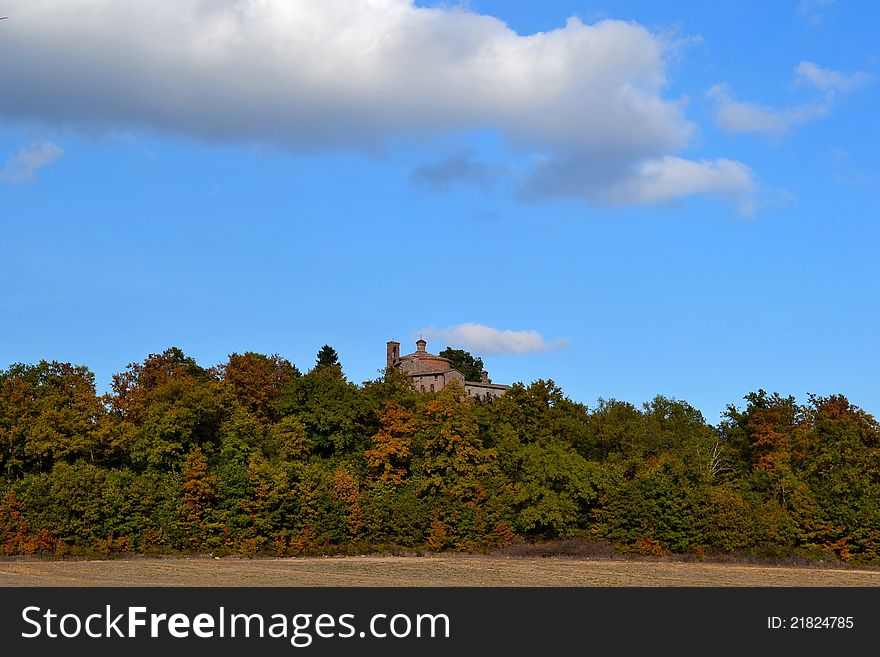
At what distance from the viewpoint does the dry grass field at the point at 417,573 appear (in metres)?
49.9

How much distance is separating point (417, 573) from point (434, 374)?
95698 millimetres

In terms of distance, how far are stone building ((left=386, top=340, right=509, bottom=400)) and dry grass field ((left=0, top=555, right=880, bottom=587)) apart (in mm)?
80166

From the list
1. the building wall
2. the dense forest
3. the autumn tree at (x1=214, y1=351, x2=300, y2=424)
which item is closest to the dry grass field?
the dense forest

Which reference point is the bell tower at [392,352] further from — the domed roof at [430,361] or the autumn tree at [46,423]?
the autumn tree at [46,423]

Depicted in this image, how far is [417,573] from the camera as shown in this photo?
186ft

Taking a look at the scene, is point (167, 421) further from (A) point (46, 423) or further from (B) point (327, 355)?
(B) point (327, 355)

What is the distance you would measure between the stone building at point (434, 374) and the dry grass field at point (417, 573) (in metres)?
80.2

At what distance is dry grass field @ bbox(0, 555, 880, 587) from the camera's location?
4994 centimetres

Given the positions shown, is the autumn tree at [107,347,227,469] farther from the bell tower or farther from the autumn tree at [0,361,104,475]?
the bell tower

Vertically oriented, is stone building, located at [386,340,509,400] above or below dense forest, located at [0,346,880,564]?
above
